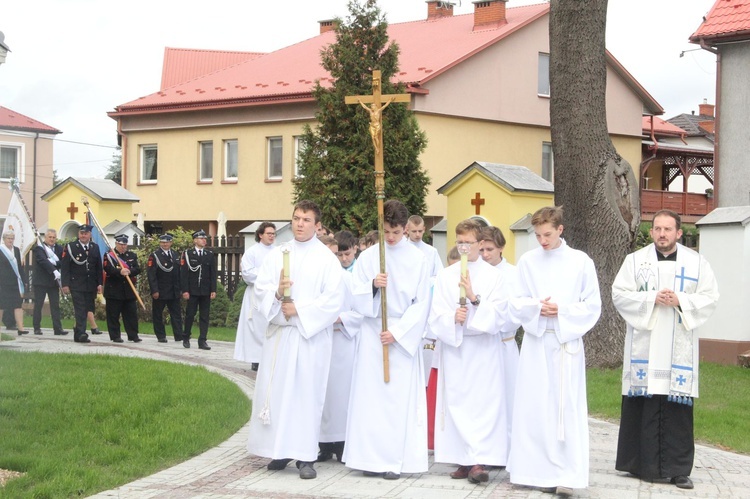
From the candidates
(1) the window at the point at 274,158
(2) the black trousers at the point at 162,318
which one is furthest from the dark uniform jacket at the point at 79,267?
(1) the window at the point at 274,158

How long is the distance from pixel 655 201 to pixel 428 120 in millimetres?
10907

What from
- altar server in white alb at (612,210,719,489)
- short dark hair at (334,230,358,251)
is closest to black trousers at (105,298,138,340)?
short dark hair at (334,230,358,251)

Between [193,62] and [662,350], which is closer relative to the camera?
[662,350]

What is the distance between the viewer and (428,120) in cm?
3177

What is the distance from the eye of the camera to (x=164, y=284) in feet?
61.8

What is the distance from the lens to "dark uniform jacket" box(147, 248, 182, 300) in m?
18.7

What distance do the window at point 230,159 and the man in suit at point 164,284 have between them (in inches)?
674

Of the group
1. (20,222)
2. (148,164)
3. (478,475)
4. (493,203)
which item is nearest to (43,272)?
(20,222)

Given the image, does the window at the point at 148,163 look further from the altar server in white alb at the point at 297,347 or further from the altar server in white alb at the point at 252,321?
the altar server in white alb at the point at 297,347

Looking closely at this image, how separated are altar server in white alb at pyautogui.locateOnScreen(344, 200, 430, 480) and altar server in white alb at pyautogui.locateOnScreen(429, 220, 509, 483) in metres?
0.17

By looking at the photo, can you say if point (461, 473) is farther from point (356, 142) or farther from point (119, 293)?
point (356, 142)

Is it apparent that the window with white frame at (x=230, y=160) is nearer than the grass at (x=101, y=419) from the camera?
No

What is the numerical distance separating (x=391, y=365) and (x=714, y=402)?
5307 millimetres

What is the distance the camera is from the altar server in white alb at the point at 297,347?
8531 millimetres
